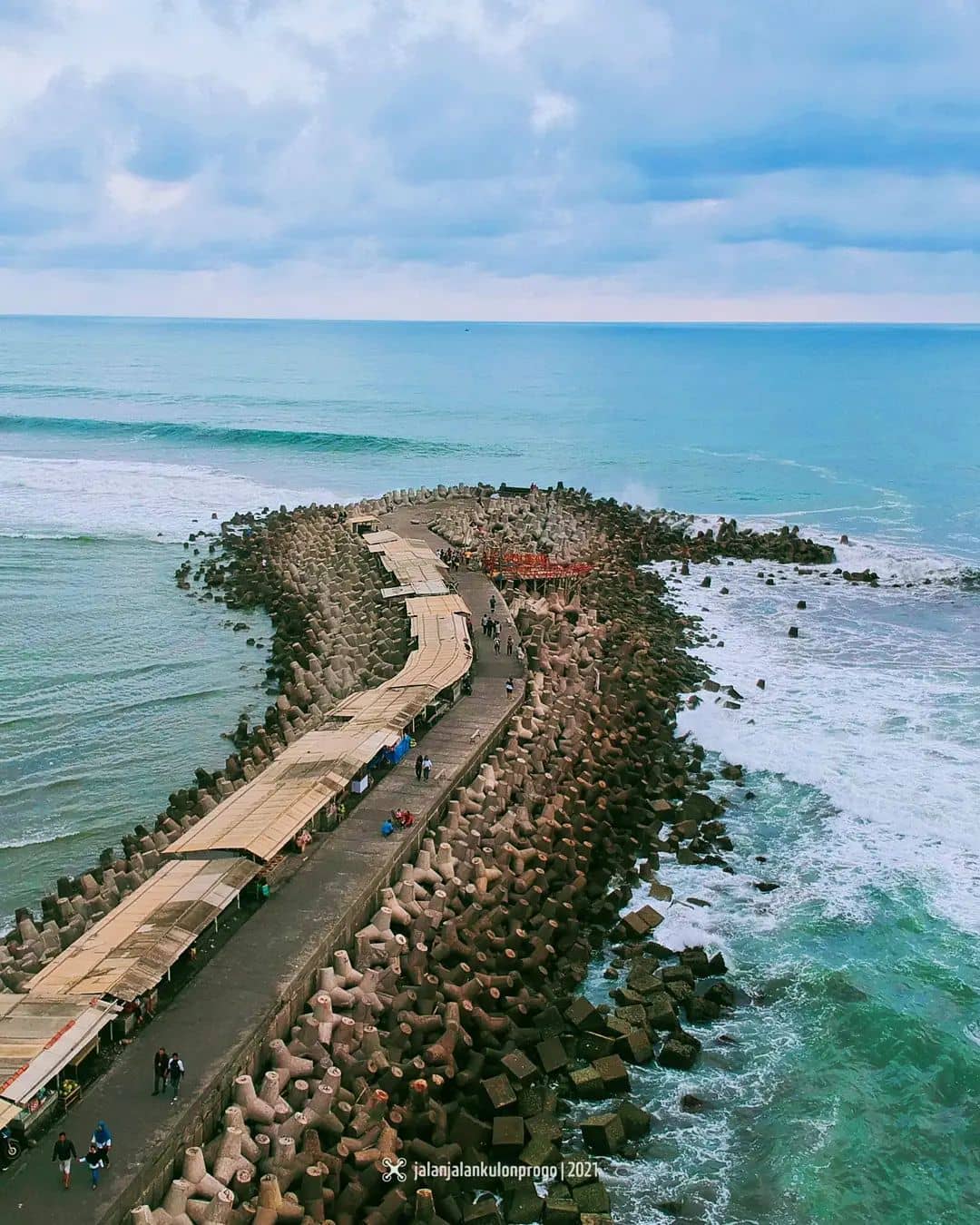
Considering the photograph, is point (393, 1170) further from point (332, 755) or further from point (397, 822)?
point (332, 755)

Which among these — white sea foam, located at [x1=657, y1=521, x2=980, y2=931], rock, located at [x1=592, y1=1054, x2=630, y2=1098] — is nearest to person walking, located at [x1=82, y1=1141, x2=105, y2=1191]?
rock, located at [x1=592, y1=1054, x2=630, y2=1098]

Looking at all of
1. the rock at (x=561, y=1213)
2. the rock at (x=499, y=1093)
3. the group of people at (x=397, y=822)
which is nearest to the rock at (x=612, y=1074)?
the rock at (x=499, y=1093)

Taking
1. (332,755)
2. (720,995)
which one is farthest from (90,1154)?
(720,995)

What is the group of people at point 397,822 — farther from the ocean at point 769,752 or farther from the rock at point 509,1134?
the rock at point 509,1134

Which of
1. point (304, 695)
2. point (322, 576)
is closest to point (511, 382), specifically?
point (322, 576)

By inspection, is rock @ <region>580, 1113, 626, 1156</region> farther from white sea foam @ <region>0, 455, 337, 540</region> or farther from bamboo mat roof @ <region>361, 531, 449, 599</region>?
white sea foam @ <region>0, 455, 337, 540</region>

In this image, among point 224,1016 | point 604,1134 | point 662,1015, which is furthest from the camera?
point 662,1015
